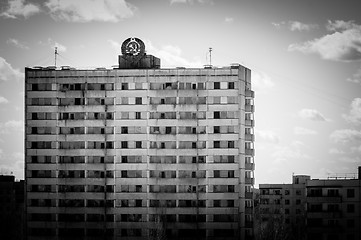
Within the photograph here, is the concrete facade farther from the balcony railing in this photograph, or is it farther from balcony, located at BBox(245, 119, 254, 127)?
balcony, located at BBox(245, 119, 254, 127)

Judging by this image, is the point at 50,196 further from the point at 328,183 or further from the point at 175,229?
the point at 328,183

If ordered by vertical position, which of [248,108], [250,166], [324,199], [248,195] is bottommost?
[324,199]

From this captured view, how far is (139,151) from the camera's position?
139625 mm

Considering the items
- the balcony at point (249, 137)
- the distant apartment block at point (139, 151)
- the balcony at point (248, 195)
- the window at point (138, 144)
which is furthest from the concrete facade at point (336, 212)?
the window at point (138, 144)

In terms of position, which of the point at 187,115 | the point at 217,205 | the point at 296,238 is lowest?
the point at 296,238

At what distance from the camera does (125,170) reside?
139500mm

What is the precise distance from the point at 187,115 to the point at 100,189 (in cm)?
2284

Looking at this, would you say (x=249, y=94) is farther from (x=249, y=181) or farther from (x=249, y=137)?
(x=249, y=181)

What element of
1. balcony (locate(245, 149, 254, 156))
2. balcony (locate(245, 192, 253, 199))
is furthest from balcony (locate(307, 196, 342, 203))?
balcony (locate(245, 149, 254, 156))

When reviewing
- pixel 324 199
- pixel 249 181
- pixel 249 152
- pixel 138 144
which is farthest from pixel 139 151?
pixel 324 199

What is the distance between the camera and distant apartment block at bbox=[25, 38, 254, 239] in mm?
137375

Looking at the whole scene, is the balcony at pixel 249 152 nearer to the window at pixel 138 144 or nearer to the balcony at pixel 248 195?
the balcony at pixel 248 195

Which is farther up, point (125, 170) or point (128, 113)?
point (128, 113)

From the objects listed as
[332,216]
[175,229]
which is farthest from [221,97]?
[332,216]
